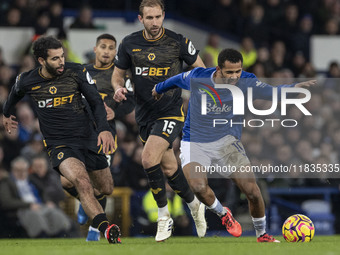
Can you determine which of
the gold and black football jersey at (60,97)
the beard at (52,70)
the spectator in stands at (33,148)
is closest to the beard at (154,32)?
the gold and black football jersey at (60,97)

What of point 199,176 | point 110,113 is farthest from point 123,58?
point 199,176

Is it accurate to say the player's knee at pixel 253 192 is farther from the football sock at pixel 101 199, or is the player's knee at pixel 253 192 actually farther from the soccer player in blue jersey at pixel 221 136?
the football sock at pixel 101 199

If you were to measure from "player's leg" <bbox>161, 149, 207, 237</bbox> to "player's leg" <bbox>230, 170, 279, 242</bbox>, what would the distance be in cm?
116

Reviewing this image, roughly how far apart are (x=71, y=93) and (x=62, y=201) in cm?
454

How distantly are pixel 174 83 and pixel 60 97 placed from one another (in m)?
1.33

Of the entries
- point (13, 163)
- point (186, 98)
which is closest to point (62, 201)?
point (13, 163)

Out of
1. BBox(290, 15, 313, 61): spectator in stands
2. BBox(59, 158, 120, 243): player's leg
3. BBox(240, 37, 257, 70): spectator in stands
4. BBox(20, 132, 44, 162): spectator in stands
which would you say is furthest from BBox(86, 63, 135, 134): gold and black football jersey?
BBox(290, 15, 313, 61): spectator in stands

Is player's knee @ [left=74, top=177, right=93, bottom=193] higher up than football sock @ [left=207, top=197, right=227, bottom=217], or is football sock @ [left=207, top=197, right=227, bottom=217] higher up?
player's knee @ [left=74, top=177, right=93, bottom=193]

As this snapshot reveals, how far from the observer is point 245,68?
698 inches

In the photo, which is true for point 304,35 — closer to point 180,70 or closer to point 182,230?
point 182,230

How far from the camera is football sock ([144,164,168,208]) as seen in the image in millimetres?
10070

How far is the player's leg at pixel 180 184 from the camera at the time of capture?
34.7 ft

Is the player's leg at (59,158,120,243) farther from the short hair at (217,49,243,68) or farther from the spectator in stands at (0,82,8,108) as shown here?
the spectator in stands at (0,82,8,108)

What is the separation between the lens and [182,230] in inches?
543
